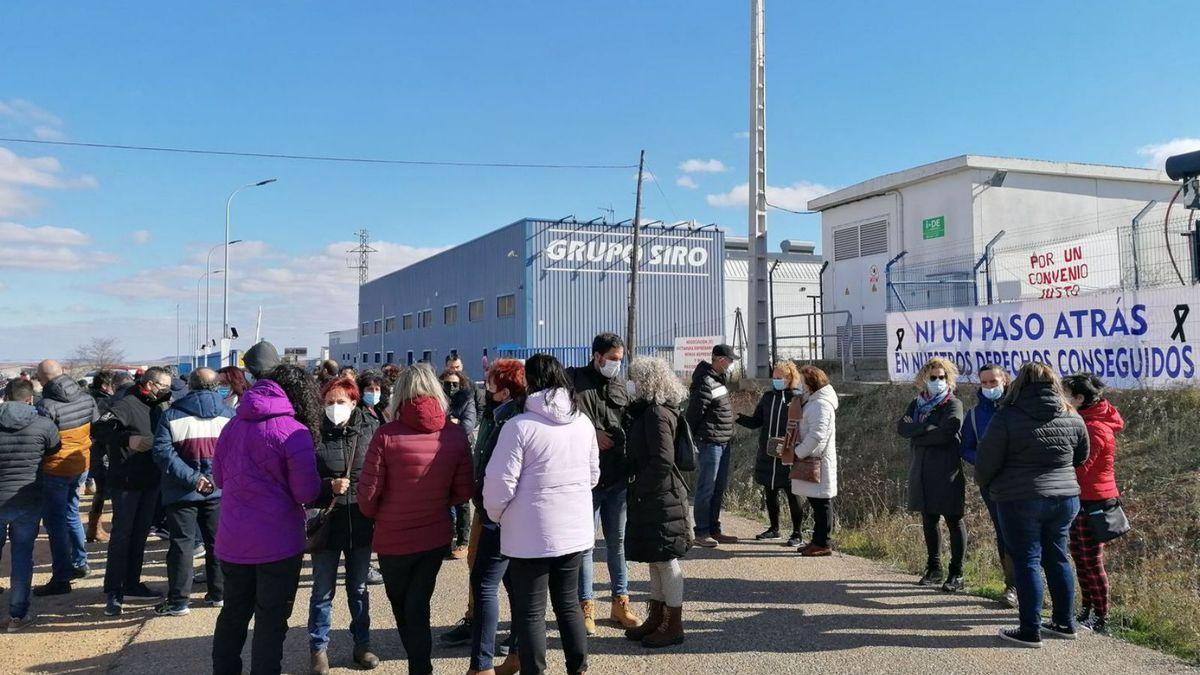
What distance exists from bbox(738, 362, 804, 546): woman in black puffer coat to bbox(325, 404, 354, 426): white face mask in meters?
4.21

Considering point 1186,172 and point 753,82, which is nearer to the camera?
point 1186,172

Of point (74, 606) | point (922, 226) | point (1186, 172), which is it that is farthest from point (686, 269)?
point (74, 606)

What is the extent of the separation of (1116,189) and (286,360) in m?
18.0

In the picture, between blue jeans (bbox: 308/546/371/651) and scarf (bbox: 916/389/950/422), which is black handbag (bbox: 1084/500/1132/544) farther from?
blue jeans (bbox: 308/546/371/651)

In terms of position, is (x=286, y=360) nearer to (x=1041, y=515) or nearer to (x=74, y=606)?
(x=74, y=606)

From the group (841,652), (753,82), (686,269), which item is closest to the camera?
(841,652)

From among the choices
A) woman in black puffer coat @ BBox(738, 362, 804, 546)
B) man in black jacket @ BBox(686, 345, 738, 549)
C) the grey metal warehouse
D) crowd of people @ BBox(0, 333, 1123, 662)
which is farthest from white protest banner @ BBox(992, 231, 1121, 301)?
the grey metal warehouse

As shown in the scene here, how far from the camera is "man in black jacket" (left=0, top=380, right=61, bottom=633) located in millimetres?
5605

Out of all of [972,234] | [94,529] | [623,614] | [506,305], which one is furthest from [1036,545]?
[506,305]

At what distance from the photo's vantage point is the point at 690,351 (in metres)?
19.1

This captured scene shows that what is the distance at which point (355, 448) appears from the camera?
4.57 meters

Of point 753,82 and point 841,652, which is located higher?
point 753,82

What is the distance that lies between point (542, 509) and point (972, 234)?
1355cm

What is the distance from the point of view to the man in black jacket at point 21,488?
5605mm
